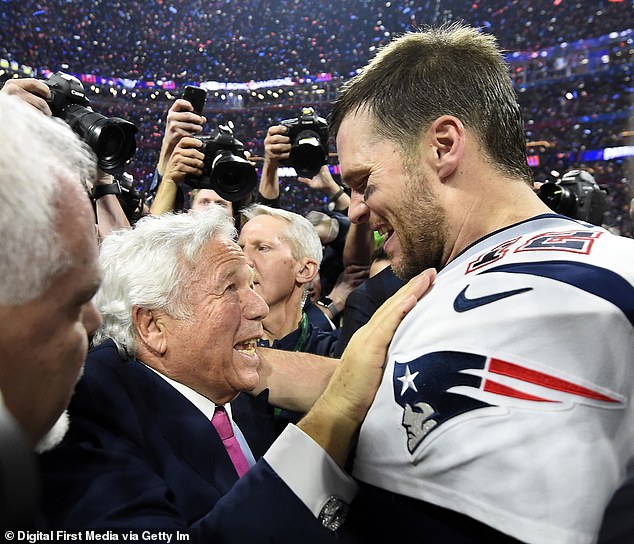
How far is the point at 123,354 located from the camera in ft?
3.86

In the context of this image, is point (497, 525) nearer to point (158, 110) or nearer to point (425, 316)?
point (425, 316)

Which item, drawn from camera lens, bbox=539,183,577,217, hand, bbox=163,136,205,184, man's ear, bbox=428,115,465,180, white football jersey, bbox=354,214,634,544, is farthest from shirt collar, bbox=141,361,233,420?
camera lens, bbox=539,183,577,217

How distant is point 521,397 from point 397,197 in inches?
17.5

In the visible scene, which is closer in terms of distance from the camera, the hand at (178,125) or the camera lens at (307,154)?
the hand at (178,125)

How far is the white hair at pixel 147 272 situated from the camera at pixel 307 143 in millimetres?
1106

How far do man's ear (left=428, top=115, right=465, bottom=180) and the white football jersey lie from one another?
0.24 meters

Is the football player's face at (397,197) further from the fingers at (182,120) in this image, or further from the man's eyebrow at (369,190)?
the fingers at (182,120)

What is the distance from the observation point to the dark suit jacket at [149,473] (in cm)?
82

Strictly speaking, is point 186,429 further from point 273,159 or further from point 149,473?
point 273,159

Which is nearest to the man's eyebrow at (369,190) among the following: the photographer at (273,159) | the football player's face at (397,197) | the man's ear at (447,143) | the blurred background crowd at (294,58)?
the football player's face at (397,197)

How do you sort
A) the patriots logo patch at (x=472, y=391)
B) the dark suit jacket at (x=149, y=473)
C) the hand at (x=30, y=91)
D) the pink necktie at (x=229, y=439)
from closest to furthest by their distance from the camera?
the patriots logo patch at (x=472, y=391), the dark suit jacket at (x=149, y=473), the pink necktie at (x=229, y=439), the hand at (x=30, y=91)

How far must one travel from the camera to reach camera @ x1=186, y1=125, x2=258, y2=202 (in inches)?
84.1

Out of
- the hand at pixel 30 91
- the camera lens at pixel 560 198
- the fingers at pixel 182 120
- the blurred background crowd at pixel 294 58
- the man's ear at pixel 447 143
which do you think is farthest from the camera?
the blurred background crowd at pixel 294 58

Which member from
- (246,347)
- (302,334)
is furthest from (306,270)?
(246,347)
